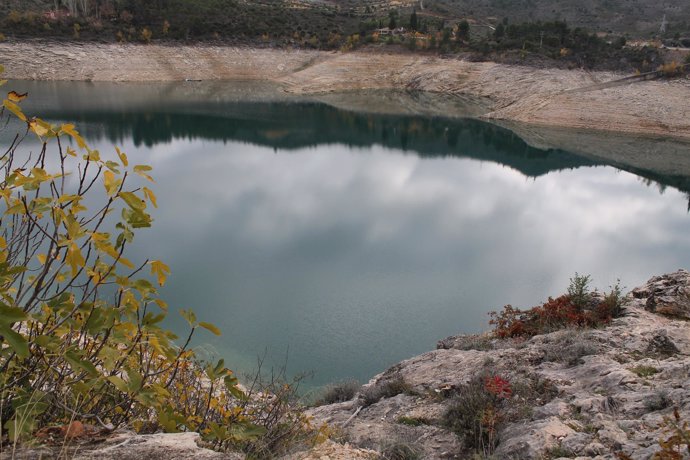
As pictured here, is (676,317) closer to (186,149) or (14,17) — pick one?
(186,149)

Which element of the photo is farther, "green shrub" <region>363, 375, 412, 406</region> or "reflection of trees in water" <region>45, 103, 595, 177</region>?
"reflection of trees in water" <region>45, 103, 595, 177</region>

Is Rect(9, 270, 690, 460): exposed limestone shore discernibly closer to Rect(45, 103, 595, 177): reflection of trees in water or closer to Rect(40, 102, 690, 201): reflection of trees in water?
Rect(40, 102, 690, 201): reflection of trees in water

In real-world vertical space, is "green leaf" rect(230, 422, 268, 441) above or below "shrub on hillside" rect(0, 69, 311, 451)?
below

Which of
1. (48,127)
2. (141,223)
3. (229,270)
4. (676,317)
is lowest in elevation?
(229,270)

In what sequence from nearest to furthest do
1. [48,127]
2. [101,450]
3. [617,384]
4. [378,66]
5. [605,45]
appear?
[48,127] → [101,450] → [617,384] → [605,45] → [378,66]

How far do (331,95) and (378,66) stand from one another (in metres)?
7.43

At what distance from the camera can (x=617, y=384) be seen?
207 inches

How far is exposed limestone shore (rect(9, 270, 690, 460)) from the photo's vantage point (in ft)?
12.7

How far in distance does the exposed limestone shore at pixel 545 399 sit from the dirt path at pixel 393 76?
32064 mm

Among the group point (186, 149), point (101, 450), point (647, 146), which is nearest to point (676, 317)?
point (101, 450)

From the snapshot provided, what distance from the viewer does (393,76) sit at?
51.2 m

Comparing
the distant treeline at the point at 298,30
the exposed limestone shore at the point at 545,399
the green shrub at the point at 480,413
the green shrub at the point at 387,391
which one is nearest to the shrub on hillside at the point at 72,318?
the exposed limestone shore at the point at 545,399

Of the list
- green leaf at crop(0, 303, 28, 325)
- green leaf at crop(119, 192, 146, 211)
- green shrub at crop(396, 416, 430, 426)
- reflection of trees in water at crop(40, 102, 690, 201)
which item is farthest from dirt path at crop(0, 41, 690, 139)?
green leaf at crop(0, 303, 28, 325)

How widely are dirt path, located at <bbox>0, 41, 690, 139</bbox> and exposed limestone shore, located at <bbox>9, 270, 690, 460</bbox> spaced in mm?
32064
